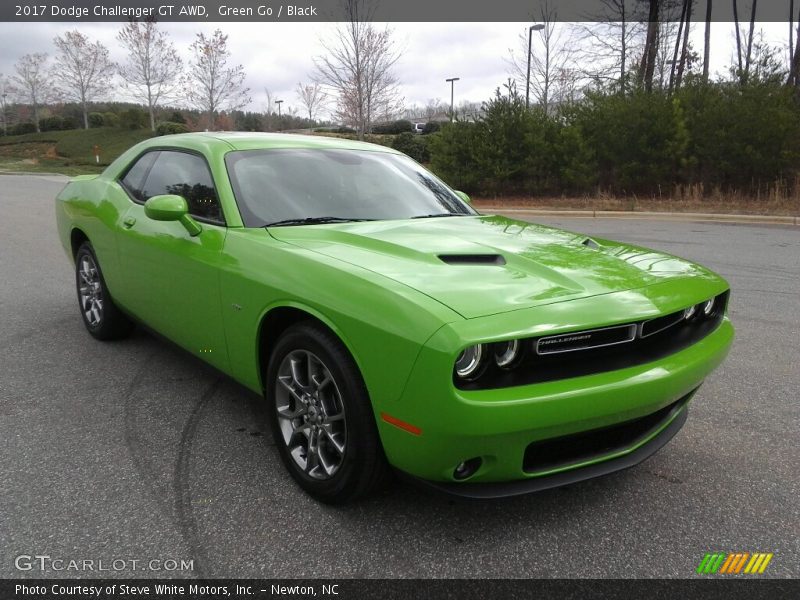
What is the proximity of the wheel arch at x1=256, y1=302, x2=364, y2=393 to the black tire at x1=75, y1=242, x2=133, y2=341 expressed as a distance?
204 centimetres

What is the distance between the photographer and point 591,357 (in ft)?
6.95

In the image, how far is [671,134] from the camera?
15.9 meters

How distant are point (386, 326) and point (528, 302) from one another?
1.64 feet

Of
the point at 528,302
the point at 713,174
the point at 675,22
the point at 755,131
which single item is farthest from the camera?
the point at 675,22

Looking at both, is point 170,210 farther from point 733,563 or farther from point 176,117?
point 176,117

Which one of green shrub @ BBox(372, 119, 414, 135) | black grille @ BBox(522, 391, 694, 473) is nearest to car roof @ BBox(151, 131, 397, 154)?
black grille @ BBox(522, 391, 694, 473)

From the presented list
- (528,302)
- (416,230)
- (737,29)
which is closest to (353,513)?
(528,302)

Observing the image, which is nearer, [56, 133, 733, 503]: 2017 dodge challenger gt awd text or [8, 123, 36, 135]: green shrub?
[56, 133, 733, 503]: 2017 dodge challenger gt awd text

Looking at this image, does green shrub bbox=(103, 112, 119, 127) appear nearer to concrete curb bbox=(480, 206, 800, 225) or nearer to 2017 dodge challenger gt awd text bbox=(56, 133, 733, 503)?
concrete curb bbox=(480, 206, 800, 225)

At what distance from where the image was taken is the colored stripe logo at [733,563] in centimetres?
204

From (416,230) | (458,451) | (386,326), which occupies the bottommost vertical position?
(458,451)

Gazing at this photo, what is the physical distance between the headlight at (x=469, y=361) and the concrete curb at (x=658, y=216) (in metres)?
13.0

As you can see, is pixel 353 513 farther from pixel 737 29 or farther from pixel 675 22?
pixel 737 29

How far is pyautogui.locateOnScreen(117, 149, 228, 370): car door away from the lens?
2922 mm
